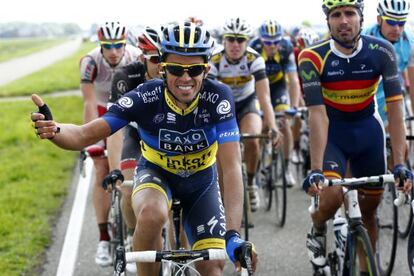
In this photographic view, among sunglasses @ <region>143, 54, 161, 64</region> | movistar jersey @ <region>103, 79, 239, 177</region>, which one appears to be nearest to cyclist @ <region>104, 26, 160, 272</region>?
sunglasses @ <region>143, 54, 161, 64</region>

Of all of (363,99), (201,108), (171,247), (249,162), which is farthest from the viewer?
(249,162)

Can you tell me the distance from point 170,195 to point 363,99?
5.91ft

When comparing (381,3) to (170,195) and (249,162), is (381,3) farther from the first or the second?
(170,195)

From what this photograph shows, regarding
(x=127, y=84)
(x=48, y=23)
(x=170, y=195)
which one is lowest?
(x=170, y=195)

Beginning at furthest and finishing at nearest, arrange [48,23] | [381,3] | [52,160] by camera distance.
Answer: [48,23]
[52,160]
[381,3]

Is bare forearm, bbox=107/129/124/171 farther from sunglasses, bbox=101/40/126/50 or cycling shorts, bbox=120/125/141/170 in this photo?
sunglasses, bbox=101/40/126/50

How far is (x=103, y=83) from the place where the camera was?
285 inches

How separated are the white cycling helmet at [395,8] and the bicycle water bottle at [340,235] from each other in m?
2.72

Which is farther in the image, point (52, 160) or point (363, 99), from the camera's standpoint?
point (52, 160)

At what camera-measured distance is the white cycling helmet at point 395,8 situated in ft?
22.0

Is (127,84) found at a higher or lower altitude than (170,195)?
higher

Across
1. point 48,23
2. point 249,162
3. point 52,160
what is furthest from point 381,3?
point 48,23

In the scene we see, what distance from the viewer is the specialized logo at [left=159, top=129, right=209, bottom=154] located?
4.31 meters

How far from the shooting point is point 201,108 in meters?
4.25
